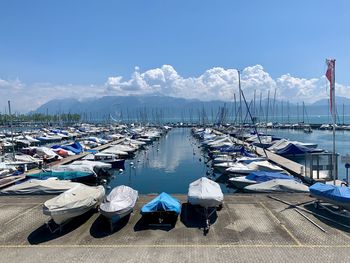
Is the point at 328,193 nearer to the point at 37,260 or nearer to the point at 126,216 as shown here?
the point at 126,216

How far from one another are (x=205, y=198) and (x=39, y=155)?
4058cm

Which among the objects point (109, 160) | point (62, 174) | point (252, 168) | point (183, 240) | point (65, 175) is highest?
point (183, 240)

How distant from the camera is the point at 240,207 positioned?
21359 mm

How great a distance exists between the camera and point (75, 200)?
18.1 meters

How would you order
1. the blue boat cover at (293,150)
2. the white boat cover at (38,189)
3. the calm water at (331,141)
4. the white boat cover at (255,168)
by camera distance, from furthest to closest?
the blue boat cover at (293,150)
the calm water at (331,141)
the white boat cover at (255,168)
the white boat cover at (38,189)

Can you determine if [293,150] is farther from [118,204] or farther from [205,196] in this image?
[118,204]

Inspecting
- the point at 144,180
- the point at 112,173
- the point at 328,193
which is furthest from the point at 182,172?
the point at 328,193

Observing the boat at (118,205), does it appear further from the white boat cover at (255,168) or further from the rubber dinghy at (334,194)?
the white boat cover at (255,168)

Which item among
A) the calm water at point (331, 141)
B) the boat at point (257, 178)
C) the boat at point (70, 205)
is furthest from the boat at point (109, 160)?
the calm water at point (331, 141)

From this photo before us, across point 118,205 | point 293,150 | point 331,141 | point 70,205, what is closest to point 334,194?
point 118,205

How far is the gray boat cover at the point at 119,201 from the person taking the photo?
1762 cm

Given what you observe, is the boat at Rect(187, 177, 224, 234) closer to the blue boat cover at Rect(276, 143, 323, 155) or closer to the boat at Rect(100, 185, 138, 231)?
the boat at Rect(100, 185, 138, 231)

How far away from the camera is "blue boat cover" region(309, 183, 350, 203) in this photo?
18.5 meters

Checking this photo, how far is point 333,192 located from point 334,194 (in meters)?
0.24
